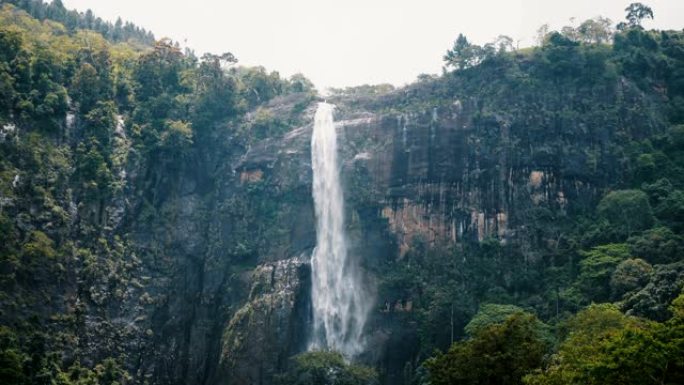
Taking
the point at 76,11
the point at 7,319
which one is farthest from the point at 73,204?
the point at 76,11

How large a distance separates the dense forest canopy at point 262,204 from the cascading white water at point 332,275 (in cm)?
107

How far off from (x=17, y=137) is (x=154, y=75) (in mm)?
13181

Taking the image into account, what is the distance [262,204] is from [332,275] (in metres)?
6.92

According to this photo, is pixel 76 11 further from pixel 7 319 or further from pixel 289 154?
pixel 7 319

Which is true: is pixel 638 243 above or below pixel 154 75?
below

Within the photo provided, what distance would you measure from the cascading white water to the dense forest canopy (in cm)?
107

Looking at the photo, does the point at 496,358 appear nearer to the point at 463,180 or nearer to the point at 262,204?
the point at 463,180

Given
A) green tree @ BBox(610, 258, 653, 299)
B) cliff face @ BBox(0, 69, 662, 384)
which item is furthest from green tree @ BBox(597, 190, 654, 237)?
green tree @ BBox(610, 258, 653, 299)

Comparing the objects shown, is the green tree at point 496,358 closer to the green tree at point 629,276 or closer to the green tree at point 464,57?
the green tree at point 629,276

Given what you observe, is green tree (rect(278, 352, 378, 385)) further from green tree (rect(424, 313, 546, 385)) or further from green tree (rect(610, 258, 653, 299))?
green tree (rect(610, 258, 653, 299))

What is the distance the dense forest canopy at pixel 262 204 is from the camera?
3675cm

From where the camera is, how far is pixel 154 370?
A: 133ft

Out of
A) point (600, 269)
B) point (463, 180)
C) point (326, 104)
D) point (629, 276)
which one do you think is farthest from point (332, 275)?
point (629, 276)

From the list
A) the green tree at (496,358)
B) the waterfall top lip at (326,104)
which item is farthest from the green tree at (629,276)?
the waterfall top lip at (326,104)
